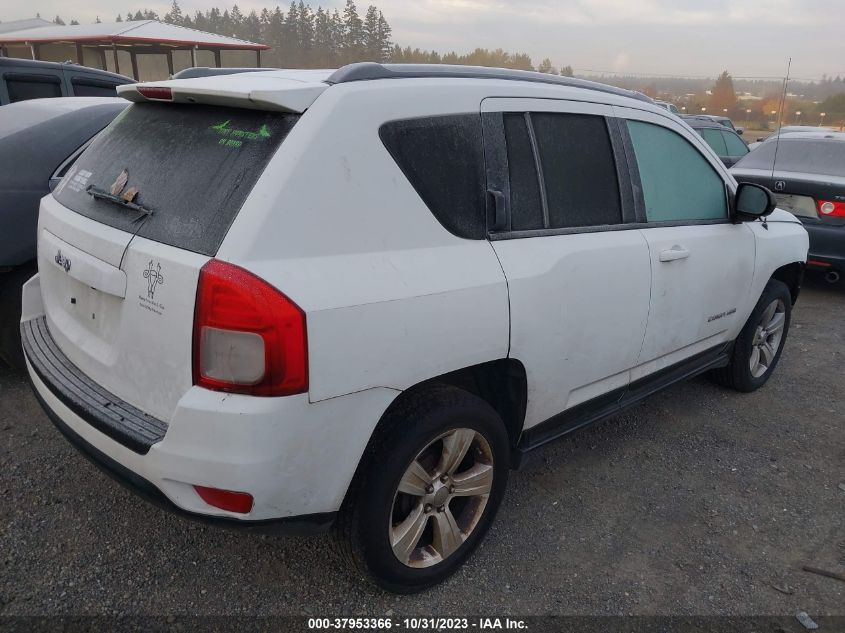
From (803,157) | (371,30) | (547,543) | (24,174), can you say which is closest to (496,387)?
(547,543)

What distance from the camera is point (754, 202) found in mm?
3619

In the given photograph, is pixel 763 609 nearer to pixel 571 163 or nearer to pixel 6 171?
pixel 571 163

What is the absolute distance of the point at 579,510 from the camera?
3.09m

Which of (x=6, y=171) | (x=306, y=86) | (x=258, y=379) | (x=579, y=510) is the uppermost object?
(x=306, y=86)

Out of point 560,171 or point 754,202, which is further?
point 754,202

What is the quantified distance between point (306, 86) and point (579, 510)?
2.20 meters

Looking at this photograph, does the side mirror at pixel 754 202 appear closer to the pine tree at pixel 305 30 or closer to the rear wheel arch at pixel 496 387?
the rear wheel arch at pixel 496 387

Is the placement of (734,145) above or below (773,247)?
below

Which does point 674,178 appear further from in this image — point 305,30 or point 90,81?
point 305,30

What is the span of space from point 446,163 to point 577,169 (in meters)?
0.77

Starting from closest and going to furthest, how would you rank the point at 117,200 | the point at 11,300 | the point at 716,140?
1. the point at 117,200
2. the point at 11,300
3. the point at 716,140

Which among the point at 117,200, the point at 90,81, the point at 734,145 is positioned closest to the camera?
the point at 117,200

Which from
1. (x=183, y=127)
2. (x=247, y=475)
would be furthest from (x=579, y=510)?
(x=183, y=127)

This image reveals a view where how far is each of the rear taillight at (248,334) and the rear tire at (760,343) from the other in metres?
3.28
